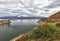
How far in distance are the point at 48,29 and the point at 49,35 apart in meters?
0.68

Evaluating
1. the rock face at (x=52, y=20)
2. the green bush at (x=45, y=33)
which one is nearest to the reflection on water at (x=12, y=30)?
the rock face at (x=52, y=20)

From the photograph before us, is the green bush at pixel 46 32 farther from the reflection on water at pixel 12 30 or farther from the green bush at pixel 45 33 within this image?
the reflection on water at pixel 12 30

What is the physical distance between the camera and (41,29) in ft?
47.7

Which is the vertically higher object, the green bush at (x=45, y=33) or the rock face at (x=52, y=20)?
the green bush at (x=45, y=33)

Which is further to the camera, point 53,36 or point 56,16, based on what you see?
point 56,16

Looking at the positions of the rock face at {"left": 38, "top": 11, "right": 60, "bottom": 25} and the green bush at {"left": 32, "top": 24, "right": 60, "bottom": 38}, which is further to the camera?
the rock face at {"left": 38, "top": 11, "right": 60, "bottom": 25}

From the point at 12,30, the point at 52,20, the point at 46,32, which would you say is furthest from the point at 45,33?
the point at 52,20

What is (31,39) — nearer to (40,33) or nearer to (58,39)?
(40,33)

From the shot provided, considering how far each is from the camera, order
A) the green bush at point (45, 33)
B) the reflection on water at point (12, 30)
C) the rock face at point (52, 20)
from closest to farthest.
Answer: the green bush at point (45, 33)
the reflection on water at point (12, 30)
the rock face at point (52, 20)

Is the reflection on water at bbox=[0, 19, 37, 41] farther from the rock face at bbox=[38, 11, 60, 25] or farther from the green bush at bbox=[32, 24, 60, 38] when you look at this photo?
the green bush at bbox=[32, 24, 60, 38]

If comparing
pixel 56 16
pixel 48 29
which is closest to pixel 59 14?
pixel 56 16

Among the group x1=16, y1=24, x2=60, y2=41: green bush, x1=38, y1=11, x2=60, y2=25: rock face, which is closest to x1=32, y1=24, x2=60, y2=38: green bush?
x1=16, y1=24, x2=60, y2=41: green bush

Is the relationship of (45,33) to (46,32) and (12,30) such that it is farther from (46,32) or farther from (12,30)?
(12,30)

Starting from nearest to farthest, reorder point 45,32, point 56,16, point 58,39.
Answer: point 58,39 < point 45,32 < point 56,16
